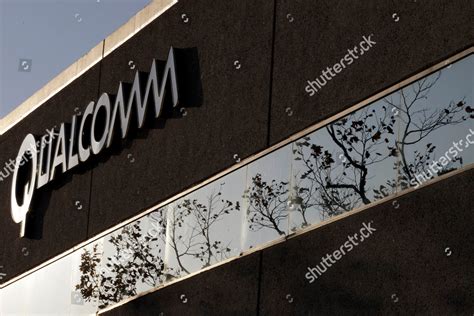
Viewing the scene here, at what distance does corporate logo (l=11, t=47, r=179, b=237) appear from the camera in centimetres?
1638

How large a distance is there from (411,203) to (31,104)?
12.5 metres

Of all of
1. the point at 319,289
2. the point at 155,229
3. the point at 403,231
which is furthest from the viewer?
the point at 155,229

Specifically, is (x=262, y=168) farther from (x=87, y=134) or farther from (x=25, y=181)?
(x=25, y=181)

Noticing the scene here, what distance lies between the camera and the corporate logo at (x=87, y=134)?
16384 millimetres

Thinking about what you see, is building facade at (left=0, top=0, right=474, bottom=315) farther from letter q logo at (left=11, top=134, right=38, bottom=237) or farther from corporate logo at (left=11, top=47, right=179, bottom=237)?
letter q logo at (left=11, top=134, right=38, bottom=237)

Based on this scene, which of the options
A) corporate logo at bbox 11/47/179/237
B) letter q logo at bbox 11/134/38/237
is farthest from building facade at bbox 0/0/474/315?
letter q logo at bbox 11/134/38/237

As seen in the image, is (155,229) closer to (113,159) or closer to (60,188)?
(113,159)

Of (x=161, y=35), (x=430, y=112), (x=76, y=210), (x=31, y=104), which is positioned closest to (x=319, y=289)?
(x=430, y=112)

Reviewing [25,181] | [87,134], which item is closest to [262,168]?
[87,134]

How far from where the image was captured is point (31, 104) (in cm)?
2217

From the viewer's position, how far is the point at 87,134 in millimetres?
18547

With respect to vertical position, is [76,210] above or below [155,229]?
above

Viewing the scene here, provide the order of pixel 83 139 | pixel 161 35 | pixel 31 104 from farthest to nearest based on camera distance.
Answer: pixel 31 104
pixel 83 139
pixel 161 35

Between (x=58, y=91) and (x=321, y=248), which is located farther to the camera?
(x=58, y=91)
